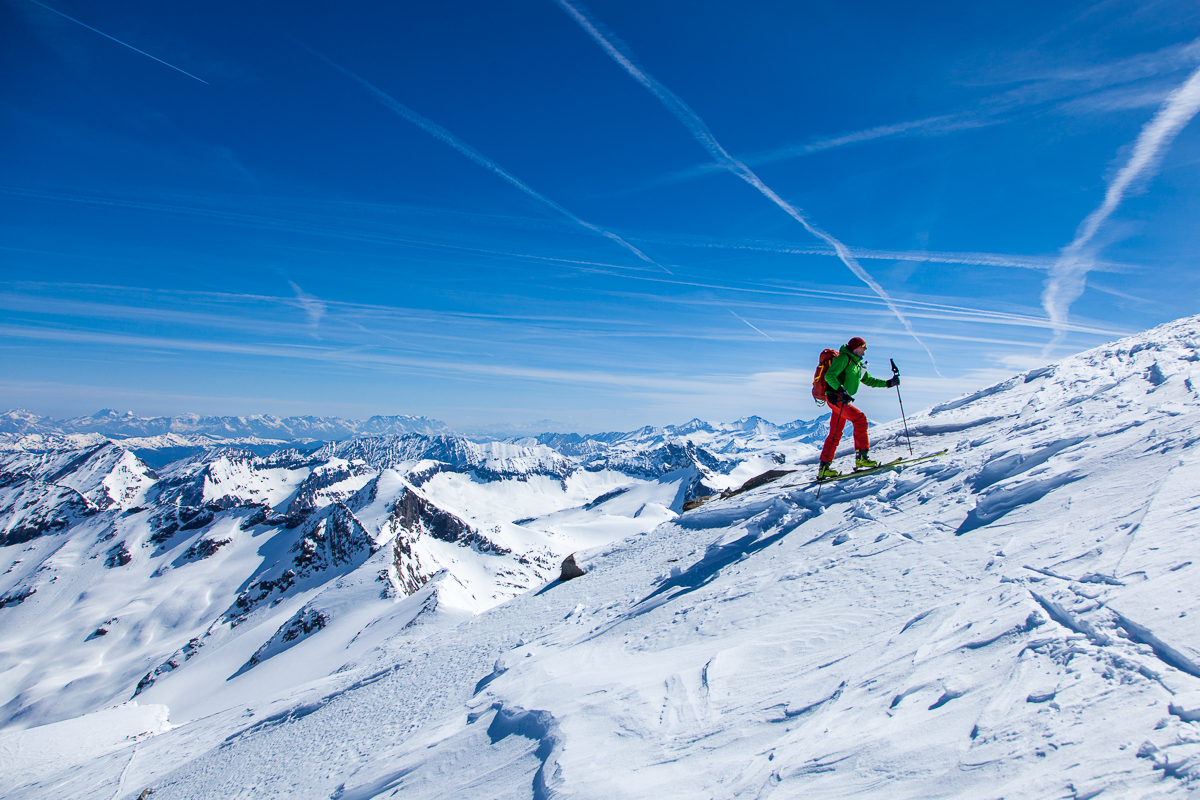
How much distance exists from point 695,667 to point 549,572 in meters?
121

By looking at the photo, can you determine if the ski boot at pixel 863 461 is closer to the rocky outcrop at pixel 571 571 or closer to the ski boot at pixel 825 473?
the ski boot at pixel 825 473

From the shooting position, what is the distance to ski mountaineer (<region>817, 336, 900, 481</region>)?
11602 millimetres

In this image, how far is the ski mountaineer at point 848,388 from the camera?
11602 mm

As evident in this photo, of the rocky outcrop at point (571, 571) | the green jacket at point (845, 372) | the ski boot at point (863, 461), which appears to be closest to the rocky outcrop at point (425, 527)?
the rocky outcrop at point (571, 571)

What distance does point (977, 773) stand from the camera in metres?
3.24

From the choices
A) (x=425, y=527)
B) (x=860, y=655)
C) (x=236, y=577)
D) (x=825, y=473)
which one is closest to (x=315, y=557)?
(x=425, y=527)

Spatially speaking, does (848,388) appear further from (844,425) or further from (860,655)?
(860,655)

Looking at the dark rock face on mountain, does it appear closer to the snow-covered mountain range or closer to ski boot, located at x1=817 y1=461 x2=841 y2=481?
the snow-covered mountain range

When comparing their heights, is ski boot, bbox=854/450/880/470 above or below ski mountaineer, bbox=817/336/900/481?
below

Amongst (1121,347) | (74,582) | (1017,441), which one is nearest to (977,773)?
(1017,441)

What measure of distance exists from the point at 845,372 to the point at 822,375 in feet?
1.65

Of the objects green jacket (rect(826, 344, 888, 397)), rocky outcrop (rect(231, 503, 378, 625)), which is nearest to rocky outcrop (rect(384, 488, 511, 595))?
rocky outcrop (rect(231, 503, 378, 625))

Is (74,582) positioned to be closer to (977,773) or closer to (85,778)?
(85,778)

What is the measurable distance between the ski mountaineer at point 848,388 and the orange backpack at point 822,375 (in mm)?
78
